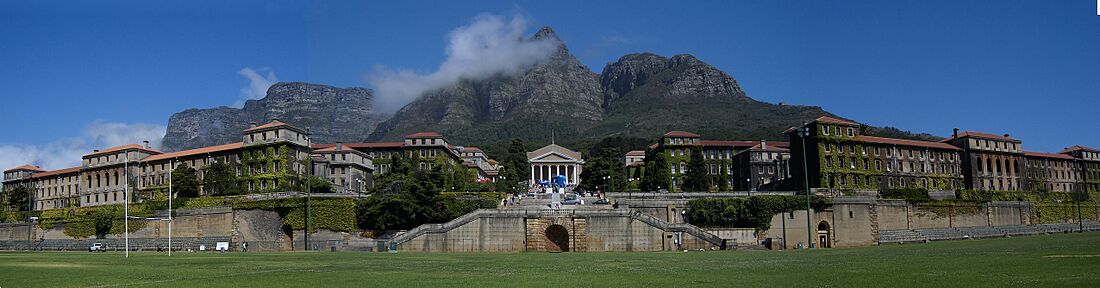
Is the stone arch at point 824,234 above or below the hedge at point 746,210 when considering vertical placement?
below

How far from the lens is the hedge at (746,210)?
71188 millimetres

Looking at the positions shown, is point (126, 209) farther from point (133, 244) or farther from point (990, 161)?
point (990, 161)

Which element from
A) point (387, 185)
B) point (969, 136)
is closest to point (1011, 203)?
point (969, 136)

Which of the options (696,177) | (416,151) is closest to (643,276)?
(696,177)

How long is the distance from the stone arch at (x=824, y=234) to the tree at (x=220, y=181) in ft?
182

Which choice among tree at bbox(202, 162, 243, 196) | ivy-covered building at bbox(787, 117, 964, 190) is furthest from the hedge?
tree at bbox(202, 162, 243, 196)

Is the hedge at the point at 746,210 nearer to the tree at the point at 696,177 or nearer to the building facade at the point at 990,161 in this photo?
the tree at the point at 696,177

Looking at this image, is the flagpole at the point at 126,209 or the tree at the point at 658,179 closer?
the flagpole at the point at 126,209

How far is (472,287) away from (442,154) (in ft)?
335

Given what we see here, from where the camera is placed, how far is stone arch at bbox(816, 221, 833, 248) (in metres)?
71.4

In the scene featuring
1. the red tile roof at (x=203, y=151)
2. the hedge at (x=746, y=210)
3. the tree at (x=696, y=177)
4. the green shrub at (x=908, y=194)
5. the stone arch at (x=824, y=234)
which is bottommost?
the stone arch at (x=824, y=234)

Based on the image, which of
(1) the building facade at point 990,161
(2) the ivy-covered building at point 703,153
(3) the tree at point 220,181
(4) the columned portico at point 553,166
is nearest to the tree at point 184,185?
(3) the tree at point 220,181

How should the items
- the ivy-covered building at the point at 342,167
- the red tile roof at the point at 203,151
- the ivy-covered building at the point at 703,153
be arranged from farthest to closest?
the ivy-covered building at the point at 703,153
the ivy-covered building at the point at 342,167
the red tile roof at the point at 203,151

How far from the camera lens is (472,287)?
20422 millimetres
